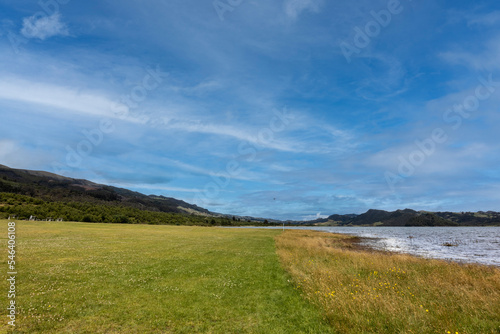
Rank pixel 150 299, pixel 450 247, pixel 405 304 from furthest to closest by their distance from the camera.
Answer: pixel 450 247 < pixel 150 299 < pixel 405 304

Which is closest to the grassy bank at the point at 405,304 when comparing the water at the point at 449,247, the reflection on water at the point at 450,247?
the water at the point at 449,247

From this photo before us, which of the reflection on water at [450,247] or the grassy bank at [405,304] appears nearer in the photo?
the grassy bank at [405,304]

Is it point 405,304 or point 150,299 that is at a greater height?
point 405,304

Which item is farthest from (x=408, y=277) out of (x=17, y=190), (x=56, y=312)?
(x=17, y=190)

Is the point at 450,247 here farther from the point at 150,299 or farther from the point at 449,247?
the point at 150,299

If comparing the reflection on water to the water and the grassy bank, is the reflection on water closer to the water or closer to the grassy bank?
the water

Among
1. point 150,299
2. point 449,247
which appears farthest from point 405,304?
point 449,247

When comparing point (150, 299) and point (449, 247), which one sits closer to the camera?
point (150, 299)

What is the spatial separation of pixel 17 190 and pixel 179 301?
160 meters

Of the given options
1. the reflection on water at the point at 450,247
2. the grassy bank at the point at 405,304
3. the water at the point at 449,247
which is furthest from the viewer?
the reflection on water at the point at 450,247

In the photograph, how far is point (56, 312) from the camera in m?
10.7

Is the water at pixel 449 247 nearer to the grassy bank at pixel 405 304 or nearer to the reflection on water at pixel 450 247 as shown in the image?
the reflection on water at pixel 450 247

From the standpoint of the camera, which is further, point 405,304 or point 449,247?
point 449,247

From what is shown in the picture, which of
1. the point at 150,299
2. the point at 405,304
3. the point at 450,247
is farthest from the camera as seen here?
the point at 450,247
